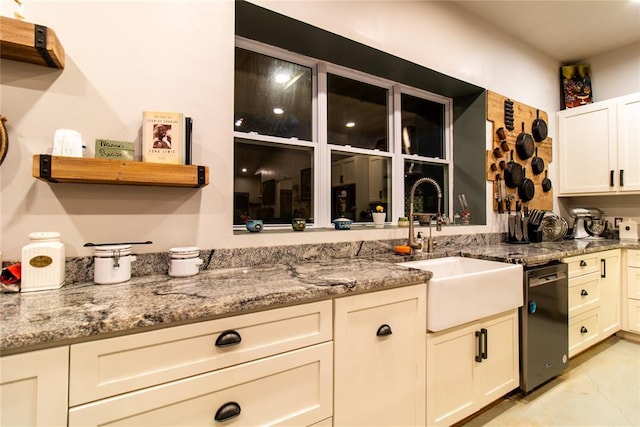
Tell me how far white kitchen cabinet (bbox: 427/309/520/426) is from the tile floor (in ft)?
0.45

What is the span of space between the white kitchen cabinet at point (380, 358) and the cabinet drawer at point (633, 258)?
2.57 metres

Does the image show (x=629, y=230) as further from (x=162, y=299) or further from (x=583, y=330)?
(x=162, y=299)

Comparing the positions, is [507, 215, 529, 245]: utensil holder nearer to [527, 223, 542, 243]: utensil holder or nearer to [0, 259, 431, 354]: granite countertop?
[527, 223, 542, 243]: utensil holder

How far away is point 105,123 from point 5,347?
913 mm

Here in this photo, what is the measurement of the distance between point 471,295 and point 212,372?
127cm

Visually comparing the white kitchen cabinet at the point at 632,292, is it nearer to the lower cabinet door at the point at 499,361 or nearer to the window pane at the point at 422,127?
the lower cabinet door at the point at 499,361

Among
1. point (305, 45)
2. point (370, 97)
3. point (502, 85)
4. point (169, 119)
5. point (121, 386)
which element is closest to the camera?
point (121, 386)

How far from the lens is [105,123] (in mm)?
1240

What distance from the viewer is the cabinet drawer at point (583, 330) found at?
2.22 meters

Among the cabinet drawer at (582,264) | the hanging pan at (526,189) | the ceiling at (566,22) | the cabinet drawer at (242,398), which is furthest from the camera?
the hanging pan at (526,189)

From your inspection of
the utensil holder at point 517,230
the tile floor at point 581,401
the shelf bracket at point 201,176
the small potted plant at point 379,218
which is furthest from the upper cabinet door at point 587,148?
the shelf bracket at point 201,176

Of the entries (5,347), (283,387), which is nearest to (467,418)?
(283,387)

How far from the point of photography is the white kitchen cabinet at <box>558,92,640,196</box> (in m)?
2.86

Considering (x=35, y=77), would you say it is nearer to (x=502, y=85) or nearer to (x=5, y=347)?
(x=5, y=347)
